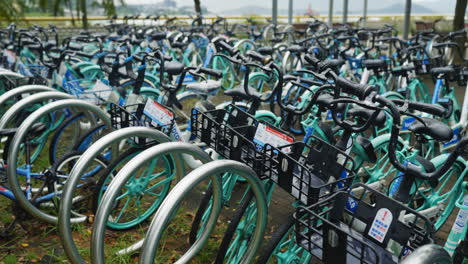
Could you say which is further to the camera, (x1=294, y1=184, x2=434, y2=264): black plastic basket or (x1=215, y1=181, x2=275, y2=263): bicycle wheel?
→ (x1=215, y1=181, x2=275, y2=263): bicycle wheel

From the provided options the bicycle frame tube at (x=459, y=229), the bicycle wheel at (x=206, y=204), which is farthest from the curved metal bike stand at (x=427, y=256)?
the bicycle wheel at (x=206, y=204)

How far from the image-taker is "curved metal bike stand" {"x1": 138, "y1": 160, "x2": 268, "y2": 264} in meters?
1.82

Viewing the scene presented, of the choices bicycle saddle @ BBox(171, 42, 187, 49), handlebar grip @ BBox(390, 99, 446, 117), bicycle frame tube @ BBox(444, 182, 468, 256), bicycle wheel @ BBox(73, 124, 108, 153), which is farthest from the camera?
bicycle saddle @ BBox(171, 42, 187, 49)

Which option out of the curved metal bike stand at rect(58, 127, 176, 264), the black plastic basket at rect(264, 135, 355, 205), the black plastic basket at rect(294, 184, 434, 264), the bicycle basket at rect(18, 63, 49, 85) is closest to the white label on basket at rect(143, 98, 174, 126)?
the curved metal bike stand at rect(58, 127, 176, 264)

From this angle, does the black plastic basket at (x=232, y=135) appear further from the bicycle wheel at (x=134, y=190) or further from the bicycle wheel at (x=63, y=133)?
the bicycle wheel at (x=63, y=133)

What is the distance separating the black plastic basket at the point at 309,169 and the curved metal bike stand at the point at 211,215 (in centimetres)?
13

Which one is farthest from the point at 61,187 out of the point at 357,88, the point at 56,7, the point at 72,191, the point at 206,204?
the point at 56,7

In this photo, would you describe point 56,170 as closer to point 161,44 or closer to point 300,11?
point 161,44

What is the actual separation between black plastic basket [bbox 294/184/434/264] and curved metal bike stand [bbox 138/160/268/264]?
0.41 m

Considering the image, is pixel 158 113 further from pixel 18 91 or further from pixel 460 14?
pixel 460 14

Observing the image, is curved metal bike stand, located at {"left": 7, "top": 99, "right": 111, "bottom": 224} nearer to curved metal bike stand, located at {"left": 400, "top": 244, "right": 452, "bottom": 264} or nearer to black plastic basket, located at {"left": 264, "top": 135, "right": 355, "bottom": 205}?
black plastic basket, located at {"left": 264, "top": 135, "right": 355, "bottom": 205}

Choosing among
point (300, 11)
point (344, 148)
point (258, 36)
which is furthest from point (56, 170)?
point (300, 11)

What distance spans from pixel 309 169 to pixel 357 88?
0.52 meters

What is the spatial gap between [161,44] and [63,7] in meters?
10.0
